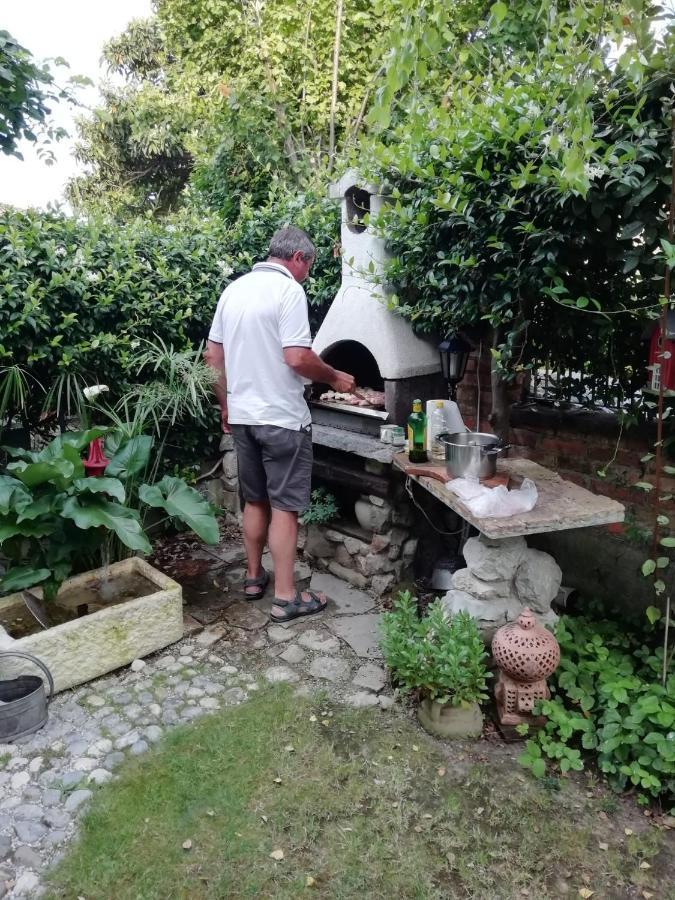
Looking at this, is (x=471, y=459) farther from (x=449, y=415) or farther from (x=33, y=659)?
(x=33, y=659)

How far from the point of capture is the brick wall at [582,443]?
3531 mm

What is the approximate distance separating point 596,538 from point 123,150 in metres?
14.7

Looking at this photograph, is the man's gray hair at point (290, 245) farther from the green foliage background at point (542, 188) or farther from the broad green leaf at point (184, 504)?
the broad green leaf at point (184, 504)

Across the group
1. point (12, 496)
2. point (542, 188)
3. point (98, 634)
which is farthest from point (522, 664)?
point (12, 496)

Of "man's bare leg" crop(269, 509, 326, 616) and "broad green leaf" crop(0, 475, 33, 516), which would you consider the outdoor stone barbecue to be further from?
"broad green leaf" crop(0, 475, 33, 516)

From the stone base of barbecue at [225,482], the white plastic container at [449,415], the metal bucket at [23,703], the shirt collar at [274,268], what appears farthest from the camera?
the stone base of barbecue at [225,482]

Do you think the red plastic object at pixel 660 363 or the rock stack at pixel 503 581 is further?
the rock stack at pixel 503 581

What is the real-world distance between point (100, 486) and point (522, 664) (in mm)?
2128

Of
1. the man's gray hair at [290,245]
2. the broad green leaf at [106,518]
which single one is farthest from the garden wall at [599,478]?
the broad green leaf at [106,518]

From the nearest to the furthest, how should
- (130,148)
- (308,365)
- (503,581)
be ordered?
(503,581)
(308,365)
(130,148)

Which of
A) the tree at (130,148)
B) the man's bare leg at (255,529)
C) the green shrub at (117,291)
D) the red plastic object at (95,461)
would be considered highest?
the tree at (130,148)

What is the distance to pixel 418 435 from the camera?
3518 millimetres

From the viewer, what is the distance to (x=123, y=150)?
48.2ft

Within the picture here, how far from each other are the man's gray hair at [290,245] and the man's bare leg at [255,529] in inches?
58.4
